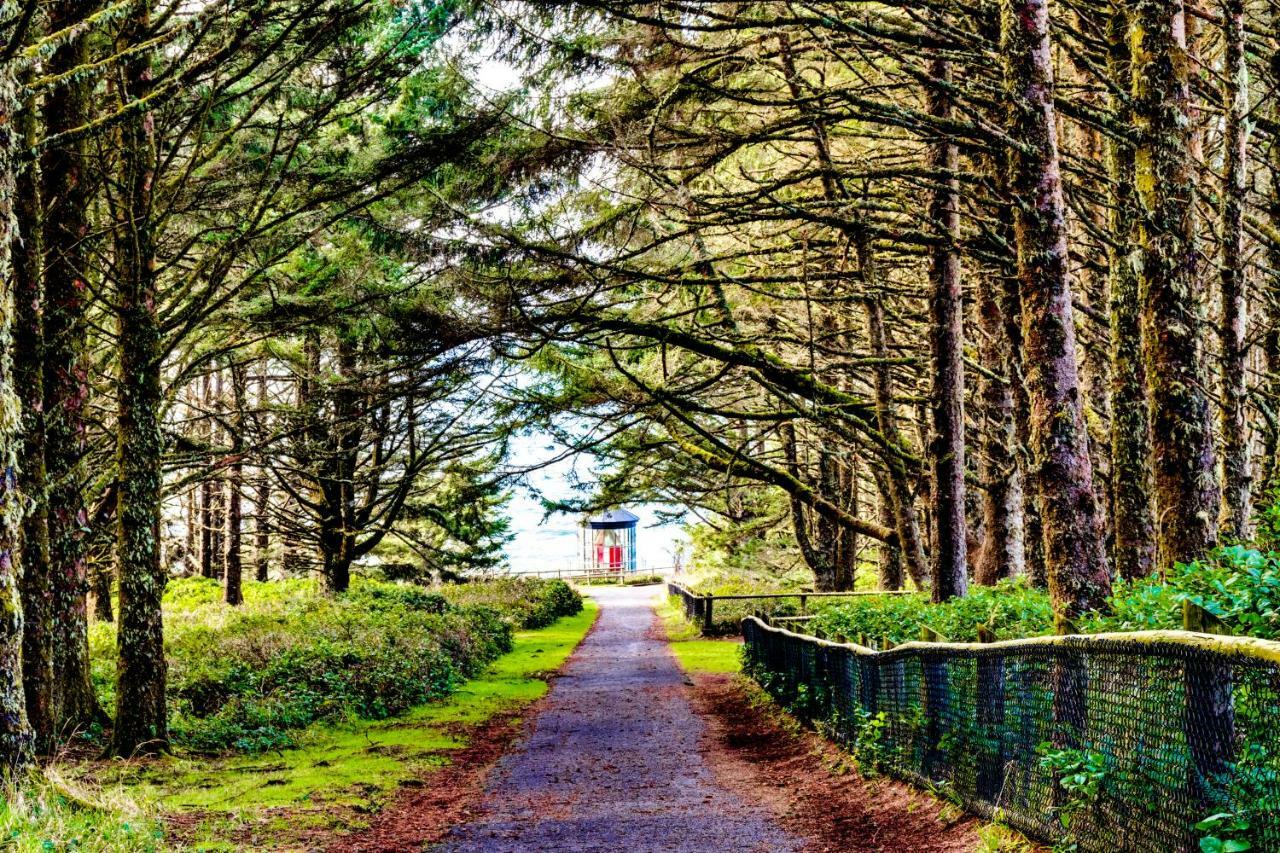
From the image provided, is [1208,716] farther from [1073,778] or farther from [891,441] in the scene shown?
[891,441]

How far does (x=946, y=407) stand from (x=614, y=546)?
6133cm

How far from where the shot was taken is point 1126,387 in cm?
802

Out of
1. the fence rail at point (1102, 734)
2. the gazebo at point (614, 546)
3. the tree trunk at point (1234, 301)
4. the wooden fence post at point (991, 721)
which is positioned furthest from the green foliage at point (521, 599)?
the gazebo at point (614, 546)

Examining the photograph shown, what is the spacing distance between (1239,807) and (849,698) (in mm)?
6306

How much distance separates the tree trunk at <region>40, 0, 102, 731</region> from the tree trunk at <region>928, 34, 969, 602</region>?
31.7 ft

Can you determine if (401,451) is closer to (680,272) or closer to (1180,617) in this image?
(680,272)

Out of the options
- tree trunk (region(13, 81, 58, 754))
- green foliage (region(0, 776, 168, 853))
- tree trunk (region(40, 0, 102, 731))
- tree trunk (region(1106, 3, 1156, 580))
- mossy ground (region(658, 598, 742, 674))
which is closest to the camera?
green foliage (region(0, 776, 168, 853))

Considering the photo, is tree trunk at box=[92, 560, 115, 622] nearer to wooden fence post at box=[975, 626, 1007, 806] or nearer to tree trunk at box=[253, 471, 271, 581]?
tree trunk at box=[253, 471, 271, 581]

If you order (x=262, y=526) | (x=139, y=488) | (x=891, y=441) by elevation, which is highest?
(x=891, y=441)

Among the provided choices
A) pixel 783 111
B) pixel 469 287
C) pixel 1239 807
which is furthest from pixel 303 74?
pixel 1239 807

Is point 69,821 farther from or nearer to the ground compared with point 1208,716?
nearer to the ground

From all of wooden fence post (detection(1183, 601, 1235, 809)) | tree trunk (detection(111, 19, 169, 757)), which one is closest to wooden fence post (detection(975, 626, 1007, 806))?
wooden fence post (detection(1183, 601, 1235, 809))

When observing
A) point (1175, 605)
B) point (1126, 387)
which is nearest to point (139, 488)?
point (1175, 605)

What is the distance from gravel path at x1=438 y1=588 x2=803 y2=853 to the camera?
22.8ft
